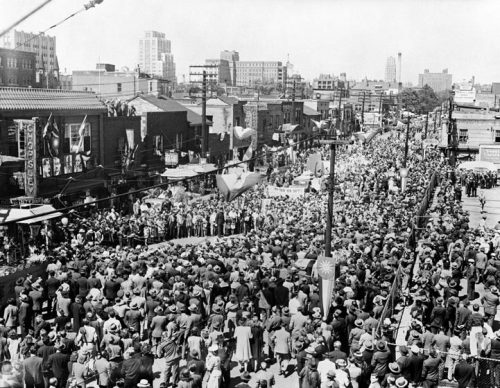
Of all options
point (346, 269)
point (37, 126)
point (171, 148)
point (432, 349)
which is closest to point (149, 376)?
point (432, 349)

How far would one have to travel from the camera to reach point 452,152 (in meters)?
53.8

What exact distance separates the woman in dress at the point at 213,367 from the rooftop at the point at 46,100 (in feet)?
71.5

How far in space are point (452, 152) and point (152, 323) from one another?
147 ft

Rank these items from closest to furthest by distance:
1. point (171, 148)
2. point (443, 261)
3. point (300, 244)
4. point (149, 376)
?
point (149, 376), point (443, 261), point (300, 244), point (171, 148)

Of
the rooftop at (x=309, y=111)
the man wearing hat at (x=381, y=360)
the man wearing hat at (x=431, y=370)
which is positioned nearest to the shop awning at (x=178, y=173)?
the man wearing hat at (x=381, y=360)

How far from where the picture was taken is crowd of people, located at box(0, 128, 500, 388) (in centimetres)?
1135

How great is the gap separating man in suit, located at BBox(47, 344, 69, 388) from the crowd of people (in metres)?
0.02

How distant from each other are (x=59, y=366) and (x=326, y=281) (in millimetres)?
6211

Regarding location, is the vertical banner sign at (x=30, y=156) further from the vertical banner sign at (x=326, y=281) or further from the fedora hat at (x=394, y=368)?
the fedora hat at (x=394, y=368)

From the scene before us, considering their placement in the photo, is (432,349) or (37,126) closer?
(432,349)

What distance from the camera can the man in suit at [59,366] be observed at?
1129cm

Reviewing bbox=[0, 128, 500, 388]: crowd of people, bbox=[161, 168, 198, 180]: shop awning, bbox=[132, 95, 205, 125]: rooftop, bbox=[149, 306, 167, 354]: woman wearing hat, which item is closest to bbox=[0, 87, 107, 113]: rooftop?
bbox=[161, 168, 198, 180]: shop awning

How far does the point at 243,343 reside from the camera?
42.1ft

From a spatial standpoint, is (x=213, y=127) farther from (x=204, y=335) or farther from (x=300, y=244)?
(x=204, y=335)
